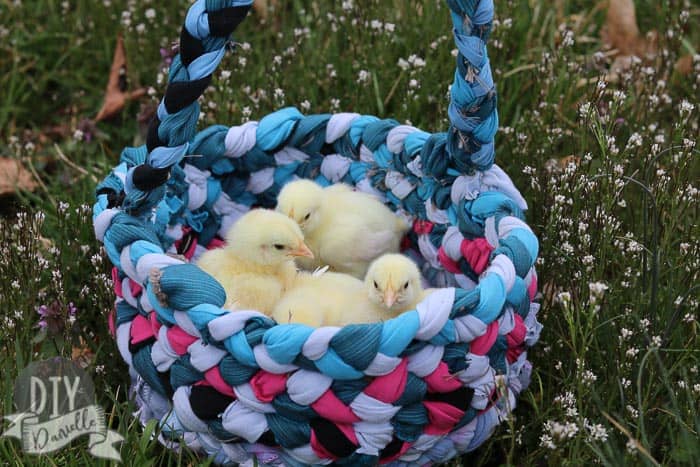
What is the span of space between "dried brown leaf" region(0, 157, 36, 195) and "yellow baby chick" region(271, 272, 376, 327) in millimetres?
1550

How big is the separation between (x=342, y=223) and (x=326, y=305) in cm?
54

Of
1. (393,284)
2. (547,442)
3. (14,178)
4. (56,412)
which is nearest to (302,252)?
A: (393,284)

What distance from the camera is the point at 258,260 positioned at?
2928 millimetres

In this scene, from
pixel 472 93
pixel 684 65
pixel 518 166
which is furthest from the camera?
pixel 684 65

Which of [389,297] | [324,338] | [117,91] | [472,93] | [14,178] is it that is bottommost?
[14,178]

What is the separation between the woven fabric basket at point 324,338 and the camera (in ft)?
7.45

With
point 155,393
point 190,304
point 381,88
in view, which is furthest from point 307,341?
point 381,88

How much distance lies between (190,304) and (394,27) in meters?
2.15

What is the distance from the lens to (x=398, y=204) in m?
3.43

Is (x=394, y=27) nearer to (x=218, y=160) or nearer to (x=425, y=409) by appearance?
(x=218, y=160)

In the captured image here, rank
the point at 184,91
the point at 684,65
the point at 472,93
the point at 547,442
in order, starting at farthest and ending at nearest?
the point at 684,65 < the point at 472,93 < the point at 184,91 < the point at 547,442

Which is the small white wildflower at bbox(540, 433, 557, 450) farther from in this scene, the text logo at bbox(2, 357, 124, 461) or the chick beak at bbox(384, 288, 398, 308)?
the text logo at bbox(2, 357, 124, 461)

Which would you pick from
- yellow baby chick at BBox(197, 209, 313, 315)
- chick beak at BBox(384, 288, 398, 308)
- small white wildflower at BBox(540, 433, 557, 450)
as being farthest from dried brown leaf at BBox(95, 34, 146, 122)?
small white wildflower at BBox(540, 433, 557, 450)

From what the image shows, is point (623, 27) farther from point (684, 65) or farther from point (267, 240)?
point (267, 240)
